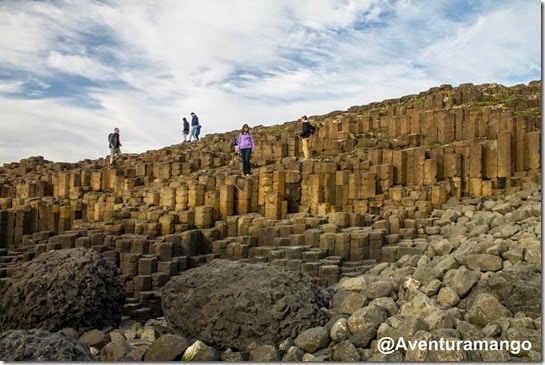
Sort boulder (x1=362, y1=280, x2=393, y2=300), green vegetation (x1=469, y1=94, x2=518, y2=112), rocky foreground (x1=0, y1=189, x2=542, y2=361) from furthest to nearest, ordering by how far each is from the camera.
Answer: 1. green vegetation (x1=469, y1=94, x2=518, y2=112)
2. boulder (x1=362, y1=280, x2=393, y2=300)
3. rocky foreground (x1=0, y1=189, x2=542, y2=361)

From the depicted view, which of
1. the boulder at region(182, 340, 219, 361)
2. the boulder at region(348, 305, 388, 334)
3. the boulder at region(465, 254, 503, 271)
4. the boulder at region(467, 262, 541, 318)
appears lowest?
the boulder at region(182, 340, 219, 361)

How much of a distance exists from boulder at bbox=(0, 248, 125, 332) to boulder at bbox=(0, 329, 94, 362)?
312cm

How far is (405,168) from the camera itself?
580 inches

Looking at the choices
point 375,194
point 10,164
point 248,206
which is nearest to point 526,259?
point 375,194

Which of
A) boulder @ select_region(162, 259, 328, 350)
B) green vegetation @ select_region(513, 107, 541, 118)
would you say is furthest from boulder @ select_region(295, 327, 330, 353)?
green vegetation @ select_region(513, 107, 541, 118)

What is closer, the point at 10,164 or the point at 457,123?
the point at 457,123

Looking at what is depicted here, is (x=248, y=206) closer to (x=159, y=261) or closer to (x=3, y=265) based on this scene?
(x=159, y=261)

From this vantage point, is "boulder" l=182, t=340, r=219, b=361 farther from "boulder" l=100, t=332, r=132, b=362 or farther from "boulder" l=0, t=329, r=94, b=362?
"boulder" l=0, t=329, r=94, b=362

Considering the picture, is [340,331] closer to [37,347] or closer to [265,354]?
[265,354]

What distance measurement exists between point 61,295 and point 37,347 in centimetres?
344

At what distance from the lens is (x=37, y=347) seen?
6035mm

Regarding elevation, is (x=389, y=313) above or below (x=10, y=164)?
below

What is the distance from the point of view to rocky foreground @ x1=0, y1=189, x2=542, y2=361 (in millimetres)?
6285

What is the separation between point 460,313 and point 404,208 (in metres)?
6.12
